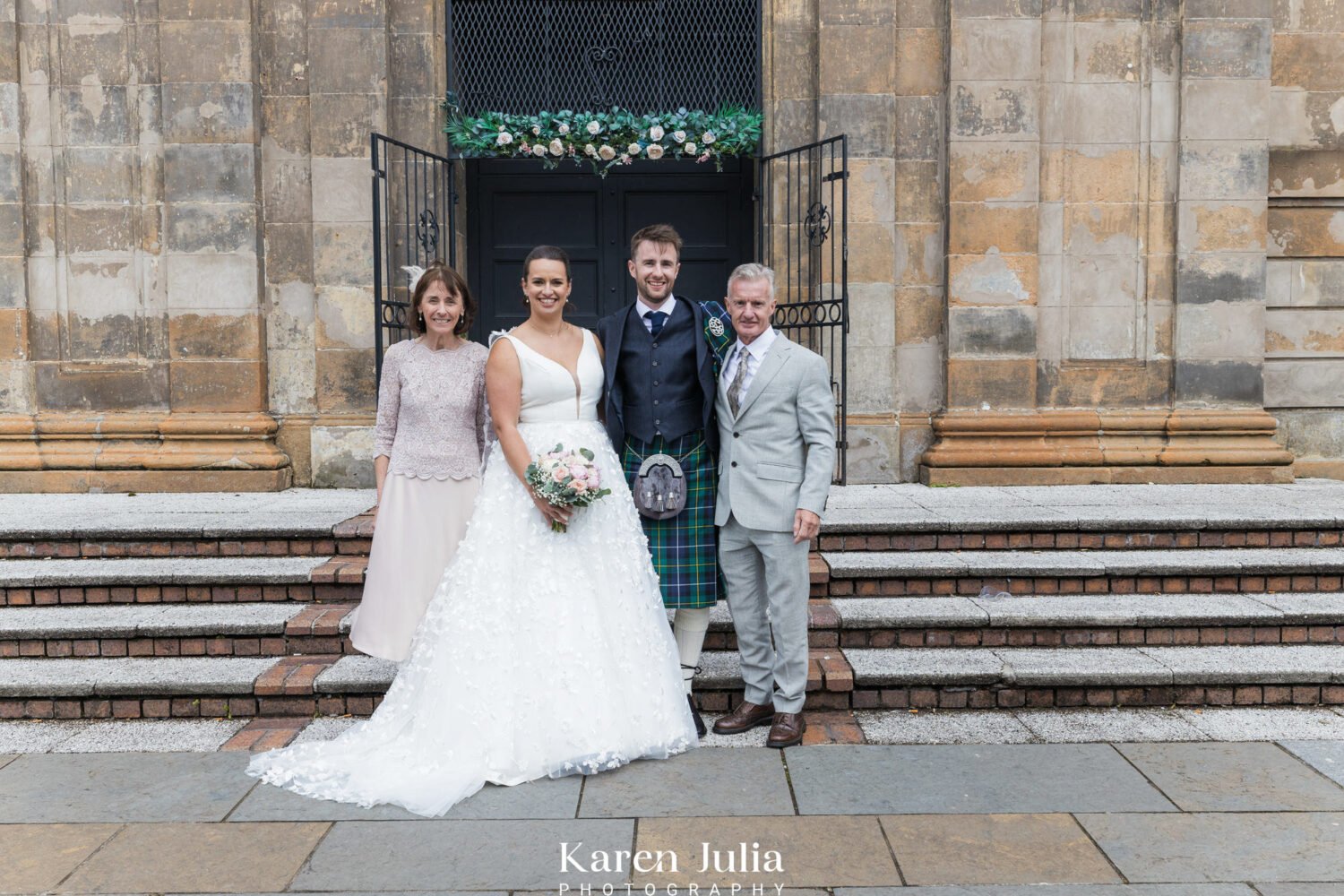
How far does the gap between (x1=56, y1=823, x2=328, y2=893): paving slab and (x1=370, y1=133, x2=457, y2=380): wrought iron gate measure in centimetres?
485

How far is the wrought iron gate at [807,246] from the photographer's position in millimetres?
8188

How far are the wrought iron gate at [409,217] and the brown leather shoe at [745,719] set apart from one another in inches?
178

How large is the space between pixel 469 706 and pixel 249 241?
5.46m

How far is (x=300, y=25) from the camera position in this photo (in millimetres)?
8328

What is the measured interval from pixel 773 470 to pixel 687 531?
1.61 feet

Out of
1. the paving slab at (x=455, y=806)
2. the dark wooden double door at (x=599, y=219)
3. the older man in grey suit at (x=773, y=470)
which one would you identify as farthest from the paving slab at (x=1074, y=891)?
the dark wooden double door at (x=599, y=219)

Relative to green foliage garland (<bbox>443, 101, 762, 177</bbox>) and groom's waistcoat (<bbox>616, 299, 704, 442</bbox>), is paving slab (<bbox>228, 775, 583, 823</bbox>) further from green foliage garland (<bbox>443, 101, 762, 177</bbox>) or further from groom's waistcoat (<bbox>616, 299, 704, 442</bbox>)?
green foliage garland (<bbox>443, 101, 762, 177</bbox>)

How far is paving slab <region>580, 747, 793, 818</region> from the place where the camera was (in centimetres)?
382

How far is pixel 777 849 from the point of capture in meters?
3.52

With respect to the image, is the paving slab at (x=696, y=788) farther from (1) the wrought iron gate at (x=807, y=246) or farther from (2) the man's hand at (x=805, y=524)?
(1) the wrought iron gate at (x=807, y=246)

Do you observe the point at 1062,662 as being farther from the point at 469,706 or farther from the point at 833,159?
the point at 833,159

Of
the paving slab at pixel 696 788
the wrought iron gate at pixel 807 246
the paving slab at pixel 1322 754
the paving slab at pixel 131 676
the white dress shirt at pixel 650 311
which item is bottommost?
the paving slab at pixel 1322 754

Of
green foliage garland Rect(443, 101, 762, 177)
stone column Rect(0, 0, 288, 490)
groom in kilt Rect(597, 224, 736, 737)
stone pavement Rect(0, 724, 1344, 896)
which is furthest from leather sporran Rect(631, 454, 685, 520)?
stone column Rect(0, 0, 288, 490)

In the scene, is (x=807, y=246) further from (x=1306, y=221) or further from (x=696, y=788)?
(x=696, y=788)
